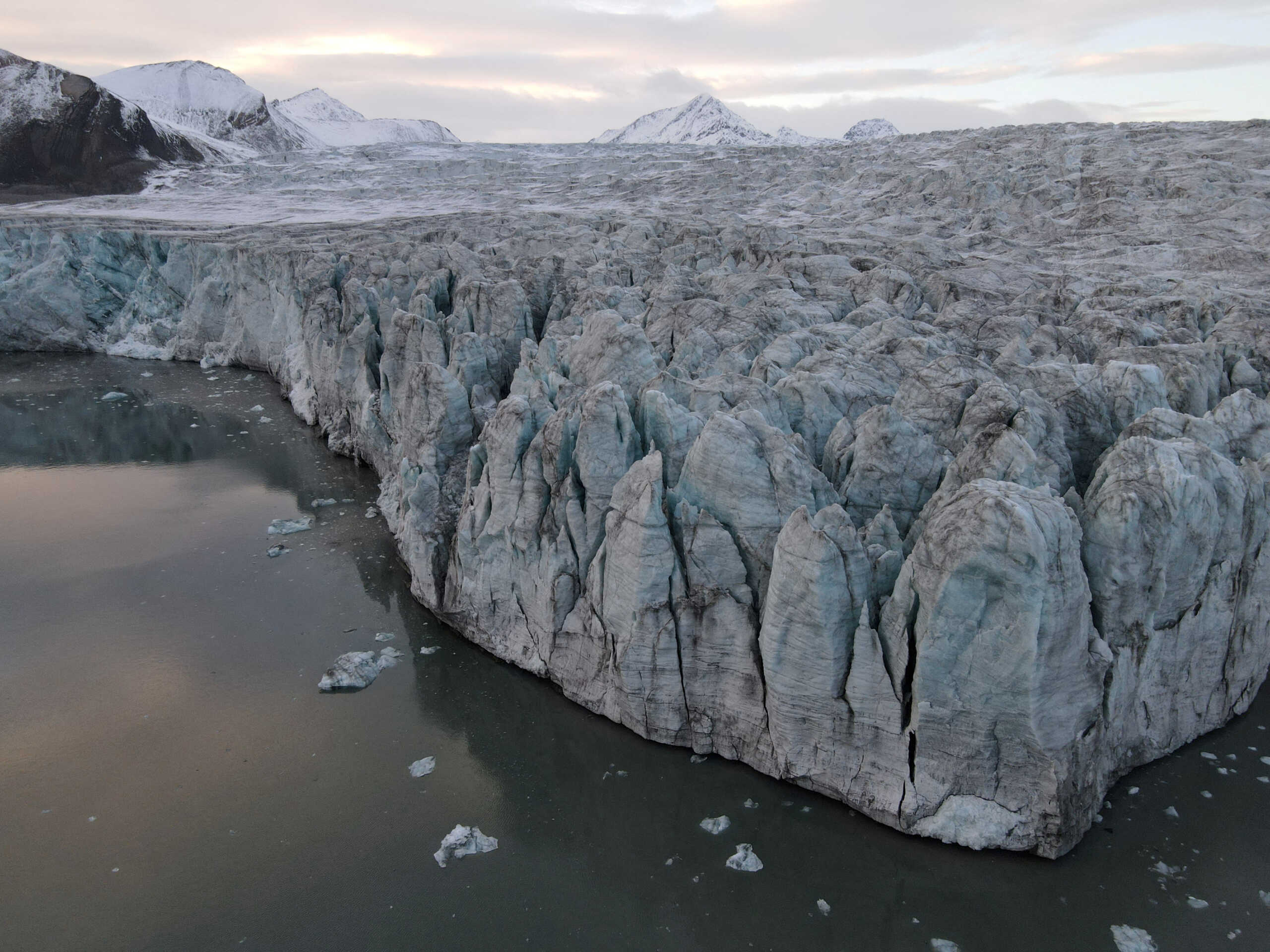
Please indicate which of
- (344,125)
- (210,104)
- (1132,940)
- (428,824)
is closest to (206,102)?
(210,104)

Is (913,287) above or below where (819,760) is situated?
above

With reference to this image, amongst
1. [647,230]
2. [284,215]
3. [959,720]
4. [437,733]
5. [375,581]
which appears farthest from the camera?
[284,215]

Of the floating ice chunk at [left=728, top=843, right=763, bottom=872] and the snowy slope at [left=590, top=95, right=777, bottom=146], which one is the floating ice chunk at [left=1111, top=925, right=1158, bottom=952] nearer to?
the floating ice chunk at [left=728, top=843, right=763, bottom=872]

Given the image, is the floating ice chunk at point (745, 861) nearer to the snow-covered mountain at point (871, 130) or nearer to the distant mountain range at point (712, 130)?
the distant mountain range at point (712, 130)

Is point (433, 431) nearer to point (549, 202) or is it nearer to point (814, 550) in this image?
point (814, 550)

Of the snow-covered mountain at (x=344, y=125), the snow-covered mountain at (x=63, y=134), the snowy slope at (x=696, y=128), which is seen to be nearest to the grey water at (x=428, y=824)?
the snow-covered mountain at (x=63, y=134)

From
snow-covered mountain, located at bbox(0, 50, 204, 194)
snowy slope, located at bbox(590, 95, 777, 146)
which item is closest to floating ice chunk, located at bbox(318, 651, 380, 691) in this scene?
snow-covered mountain, located at bbox(0, 50, 204, 194)

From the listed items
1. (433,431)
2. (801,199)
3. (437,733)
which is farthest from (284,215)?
(437,733)
